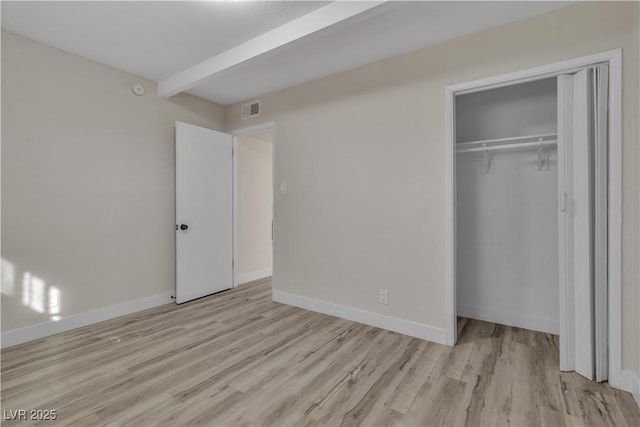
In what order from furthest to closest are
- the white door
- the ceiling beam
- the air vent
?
the air vent, the white door, the ceiling beam

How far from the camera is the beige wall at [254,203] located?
14.7 feet

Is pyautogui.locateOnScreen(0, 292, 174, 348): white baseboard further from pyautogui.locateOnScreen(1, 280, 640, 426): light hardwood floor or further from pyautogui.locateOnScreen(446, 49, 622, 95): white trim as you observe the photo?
pyautogui.locateOnScreen(446, 49, 622, 95): white trim

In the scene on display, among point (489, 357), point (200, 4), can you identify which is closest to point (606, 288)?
point (489, 357)

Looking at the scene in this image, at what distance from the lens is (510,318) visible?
9.55 feet

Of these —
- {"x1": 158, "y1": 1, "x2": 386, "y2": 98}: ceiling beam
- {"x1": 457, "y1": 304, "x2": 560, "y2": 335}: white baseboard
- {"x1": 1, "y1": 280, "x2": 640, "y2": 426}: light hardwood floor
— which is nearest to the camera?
{"x1": 1, "y1": 280, "x2": 640, "y2": 426}: light hardwood floor

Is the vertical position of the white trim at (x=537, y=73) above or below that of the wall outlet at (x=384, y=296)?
above

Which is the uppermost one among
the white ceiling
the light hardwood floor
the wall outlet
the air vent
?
the white ceiling

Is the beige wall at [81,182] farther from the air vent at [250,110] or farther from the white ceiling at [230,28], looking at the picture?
the air vent at [250,110]

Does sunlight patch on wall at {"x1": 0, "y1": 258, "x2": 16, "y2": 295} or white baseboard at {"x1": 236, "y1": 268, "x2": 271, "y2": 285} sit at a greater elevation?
sunlight patch on wall at {"x1": 0, "y1": 258, "x2": 16, "y2": 295}

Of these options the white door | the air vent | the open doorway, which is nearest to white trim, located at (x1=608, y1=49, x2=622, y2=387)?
the air vent

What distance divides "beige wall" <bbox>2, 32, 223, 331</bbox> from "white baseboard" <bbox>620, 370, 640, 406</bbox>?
13.3ft

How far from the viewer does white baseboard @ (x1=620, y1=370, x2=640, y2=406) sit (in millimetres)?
1761

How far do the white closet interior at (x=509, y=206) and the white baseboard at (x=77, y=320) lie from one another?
339 cm

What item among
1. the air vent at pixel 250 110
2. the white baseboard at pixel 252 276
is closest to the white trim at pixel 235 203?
the white baseboard at pixel 252 276
